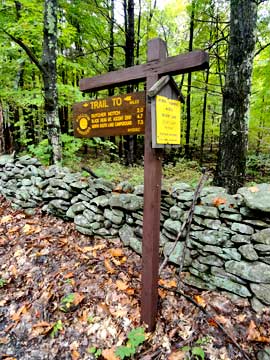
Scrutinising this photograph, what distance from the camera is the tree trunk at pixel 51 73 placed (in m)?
5.02

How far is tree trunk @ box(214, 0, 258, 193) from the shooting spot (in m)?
3.36

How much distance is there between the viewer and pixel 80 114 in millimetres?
2668

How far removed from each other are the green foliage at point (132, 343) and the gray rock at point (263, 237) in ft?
5.12

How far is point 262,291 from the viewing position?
243cm

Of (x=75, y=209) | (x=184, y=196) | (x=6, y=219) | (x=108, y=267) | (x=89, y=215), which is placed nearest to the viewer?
(x=184, y=196)

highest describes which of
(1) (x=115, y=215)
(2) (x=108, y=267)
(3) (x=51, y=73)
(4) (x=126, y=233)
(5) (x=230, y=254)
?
(3) (x=51, y=73)

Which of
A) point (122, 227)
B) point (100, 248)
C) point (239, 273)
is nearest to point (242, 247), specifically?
point (239, 273)

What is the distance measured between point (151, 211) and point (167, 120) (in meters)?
0.90

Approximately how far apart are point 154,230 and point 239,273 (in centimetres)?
110

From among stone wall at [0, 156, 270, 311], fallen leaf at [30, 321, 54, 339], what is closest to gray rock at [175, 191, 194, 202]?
stone wall at [0, 156, 270, 311]

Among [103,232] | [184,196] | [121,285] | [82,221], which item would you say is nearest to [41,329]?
[121,285]

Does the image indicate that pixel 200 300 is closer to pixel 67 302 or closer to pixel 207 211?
pixel 207 211

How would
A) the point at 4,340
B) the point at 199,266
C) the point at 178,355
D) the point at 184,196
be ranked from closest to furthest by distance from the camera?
the point at 178,355, the point at 4,340, the point at 199,266, the point at 184,196

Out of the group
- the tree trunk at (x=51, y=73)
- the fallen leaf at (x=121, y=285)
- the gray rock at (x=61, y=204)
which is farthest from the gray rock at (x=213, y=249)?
the tree trunk at (x=51, y=73)
